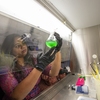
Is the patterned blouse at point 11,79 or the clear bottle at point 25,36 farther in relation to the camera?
the clear bottle at point 25,36

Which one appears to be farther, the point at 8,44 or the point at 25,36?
the point at 25,36

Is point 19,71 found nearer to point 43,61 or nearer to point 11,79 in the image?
point 11,79

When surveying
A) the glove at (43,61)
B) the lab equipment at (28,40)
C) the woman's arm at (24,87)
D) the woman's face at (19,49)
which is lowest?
the woman's arm at (24,87)

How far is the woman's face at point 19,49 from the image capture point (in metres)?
0.72

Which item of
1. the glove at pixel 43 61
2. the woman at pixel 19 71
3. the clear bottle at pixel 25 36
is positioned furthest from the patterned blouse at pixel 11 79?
the clear bottle at pixel 25 36

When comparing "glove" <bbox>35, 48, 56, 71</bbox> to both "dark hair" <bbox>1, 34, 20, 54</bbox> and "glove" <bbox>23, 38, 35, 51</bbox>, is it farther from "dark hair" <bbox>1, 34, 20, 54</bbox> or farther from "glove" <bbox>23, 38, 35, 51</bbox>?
"dark hair" <bbox>1, 34, 20, 54</bbox>

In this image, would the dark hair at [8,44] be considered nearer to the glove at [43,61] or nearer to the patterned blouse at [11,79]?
the patterned blouse at [11,79]

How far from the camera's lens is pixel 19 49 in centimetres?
75

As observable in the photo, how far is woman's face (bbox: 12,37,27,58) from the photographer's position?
720 millimetres

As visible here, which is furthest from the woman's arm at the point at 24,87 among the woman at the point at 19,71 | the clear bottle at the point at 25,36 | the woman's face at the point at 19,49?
the clear bottle at the point at 25,36

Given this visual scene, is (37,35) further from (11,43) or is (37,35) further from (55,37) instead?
(11,43)

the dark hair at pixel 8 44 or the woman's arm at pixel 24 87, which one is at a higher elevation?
the dark hair at pixel 8 44

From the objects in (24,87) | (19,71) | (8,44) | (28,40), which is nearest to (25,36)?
(28,40)

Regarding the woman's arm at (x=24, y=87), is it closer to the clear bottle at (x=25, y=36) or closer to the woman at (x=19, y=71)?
the woman at (x=19, y=71)
